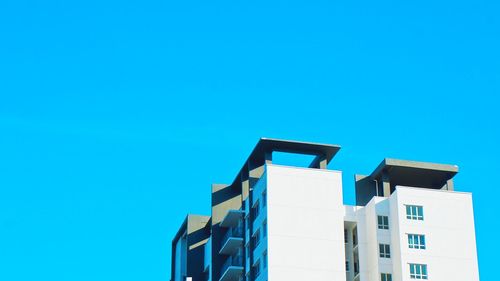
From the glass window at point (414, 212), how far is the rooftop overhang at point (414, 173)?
4.03 m

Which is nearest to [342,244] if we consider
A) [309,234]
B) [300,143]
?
[309,234]

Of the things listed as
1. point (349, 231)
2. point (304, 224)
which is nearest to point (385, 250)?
point (349, 231)

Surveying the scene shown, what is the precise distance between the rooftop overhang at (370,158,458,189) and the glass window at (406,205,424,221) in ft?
13.2

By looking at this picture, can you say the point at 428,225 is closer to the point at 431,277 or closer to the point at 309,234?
the point at 431,277

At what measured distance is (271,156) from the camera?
3356 inches

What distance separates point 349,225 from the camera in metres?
83.0

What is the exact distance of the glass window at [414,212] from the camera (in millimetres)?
81062

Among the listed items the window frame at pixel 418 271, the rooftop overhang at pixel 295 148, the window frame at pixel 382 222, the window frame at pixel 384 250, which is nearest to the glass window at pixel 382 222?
the window frame at pixel 382 222

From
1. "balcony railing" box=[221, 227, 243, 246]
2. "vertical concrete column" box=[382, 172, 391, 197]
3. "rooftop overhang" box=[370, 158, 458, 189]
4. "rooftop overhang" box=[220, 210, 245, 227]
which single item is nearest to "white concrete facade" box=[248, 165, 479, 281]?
"vertical concrete column" box=[382, 172, 391, 197]

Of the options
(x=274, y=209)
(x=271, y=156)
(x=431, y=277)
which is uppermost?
(x=271, y=156)

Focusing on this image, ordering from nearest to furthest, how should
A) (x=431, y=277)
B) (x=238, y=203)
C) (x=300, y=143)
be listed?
(x=431, y=277), (x=300, y=143), (x=238, y=203)

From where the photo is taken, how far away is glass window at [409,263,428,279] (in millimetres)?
78812

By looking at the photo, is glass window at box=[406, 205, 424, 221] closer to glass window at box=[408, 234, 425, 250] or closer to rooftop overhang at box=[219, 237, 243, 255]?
glass window at box=[408, 234, 425, 250]

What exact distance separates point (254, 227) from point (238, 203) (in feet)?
30.8
